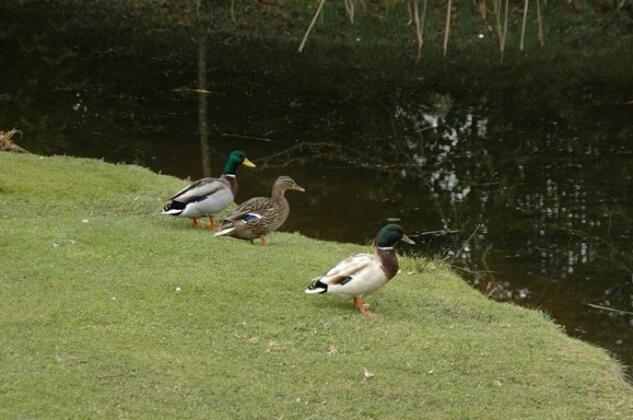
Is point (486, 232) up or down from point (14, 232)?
down

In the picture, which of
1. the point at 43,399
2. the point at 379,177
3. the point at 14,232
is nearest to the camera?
the point at 43,399

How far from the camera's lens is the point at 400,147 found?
679 inches

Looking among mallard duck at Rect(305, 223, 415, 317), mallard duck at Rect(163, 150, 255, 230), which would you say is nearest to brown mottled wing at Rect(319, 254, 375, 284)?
mallard duck at Rect(305, 223, 415, 317)

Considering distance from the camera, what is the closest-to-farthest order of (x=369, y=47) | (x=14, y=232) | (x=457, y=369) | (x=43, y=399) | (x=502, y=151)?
(x=43, y=399) → (x=457, y=369) → (x=14, y=232) → (x=502, y=151) → (x=369, y=47)

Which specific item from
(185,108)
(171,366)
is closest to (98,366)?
(171,366)

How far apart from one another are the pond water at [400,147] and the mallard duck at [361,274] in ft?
9.84

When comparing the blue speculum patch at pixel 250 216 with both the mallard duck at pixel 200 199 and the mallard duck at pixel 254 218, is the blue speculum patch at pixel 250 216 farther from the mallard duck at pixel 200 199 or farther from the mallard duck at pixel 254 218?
the mallard duck at pixel 200 199

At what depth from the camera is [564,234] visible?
521 inches

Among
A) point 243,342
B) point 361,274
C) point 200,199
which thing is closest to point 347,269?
point 361,274

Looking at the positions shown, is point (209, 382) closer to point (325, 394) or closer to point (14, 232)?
point (325, 394)

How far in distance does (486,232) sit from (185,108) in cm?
782

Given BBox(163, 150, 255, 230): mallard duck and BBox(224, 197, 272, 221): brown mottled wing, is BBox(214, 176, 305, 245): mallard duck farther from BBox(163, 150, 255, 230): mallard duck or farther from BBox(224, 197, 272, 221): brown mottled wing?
BBox(163, 150, 255, 230): mallard duck

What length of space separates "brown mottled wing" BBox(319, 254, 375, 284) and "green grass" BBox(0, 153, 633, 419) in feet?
1.15

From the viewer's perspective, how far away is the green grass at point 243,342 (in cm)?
634
